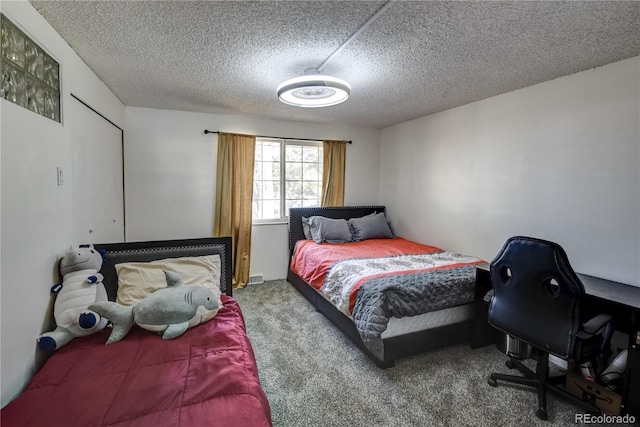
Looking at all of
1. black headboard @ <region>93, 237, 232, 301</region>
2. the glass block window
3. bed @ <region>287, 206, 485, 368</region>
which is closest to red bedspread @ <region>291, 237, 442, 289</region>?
bed @ <region>287, 206, 485, 368</region>

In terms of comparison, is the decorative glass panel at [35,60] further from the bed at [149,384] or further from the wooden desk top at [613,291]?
the wooden desk top at [613,291]

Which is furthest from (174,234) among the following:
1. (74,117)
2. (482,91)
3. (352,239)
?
(482,91)

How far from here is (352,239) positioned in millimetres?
3963

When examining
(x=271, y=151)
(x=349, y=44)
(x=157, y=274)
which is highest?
(x=349, y=44)

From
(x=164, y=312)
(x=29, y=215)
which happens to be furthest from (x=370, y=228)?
(x=29, y=215)

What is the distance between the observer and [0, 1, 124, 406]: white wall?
1.28m

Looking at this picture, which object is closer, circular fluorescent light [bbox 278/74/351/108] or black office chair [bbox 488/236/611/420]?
black office chair [bbox 488/236/611/420]

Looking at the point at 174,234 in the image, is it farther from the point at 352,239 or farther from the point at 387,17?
the point at 387,17

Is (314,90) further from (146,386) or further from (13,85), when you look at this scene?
(146,386)

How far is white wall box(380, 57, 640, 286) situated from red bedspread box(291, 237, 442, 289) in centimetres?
42

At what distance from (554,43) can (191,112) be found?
141 inches

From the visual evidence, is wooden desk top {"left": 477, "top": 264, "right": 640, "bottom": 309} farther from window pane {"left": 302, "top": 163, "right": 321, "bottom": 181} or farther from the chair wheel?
window pane {"left": 302, "top": 163, "right": 321, "bottom": 181}

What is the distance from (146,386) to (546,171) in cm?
313

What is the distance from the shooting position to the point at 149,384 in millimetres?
1247
